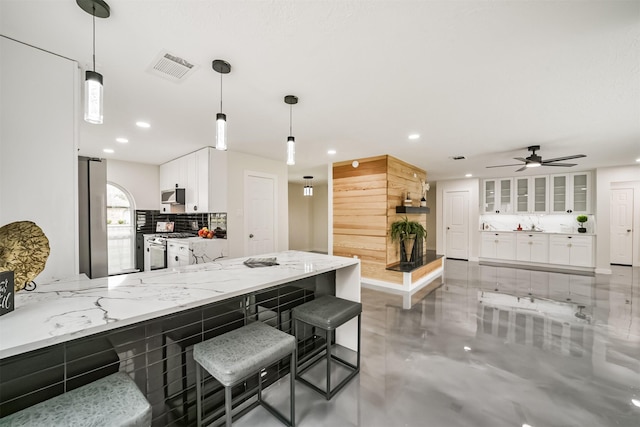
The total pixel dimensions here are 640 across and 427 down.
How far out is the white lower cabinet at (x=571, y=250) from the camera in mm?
6078

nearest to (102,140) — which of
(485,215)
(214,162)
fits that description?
(214,162)

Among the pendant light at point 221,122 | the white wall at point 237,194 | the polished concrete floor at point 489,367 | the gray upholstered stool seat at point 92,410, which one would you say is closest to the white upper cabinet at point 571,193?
the polished concrete floor at point 489,367

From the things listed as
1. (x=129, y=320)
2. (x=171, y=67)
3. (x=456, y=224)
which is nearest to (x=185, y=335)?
(x=129, y=320)

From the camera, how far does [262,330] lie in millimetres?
1556

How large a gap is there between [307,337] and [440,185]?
714 cm

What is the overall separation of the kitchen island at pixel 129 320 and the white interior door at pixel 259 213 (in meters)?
2.76

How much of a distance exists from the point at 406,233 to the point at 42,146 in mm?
4705

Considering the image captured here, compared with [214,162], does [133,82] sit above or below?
above

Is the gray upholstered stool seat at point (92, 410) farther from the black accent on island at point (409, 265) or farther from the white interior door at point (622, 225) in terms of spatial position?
the white interior door at point (622, 225)

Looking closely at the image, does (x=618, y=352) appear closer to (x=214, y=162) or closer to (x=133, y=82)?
(x=133, y=82)

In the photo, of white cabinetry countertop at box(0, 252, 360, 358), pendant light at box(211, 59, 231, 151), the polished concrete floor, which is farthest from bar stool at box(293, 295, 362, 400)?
pendant light at box(211, 59, 231, 151)

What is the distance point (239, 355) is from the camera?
1.30 m

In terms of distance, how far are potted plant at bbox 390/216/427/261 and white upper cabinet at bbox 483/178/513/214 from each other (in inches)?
156

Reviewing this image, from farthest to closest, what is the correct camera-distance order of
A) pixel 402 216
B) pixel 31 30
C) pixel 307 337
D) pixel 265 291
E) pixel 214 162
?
1. pixel 402 216
2. pixel 214 162
3. pixel 307 337
4. pixel 265 291
5. pixel 31 30
